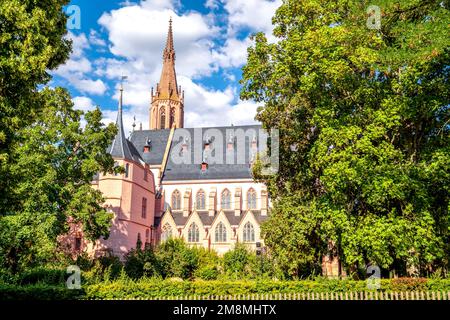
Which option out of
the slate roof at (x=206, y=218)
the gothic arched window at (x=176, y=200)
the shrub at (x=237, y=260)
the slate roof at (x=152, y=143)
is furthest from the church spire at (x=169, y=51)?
the shrub at (x=237, y=260)

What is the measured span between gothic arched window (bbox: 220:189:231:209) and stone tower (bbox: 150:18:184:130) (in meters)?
20.4

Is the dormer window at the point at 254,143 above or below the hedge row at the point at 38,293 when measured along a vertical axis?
above

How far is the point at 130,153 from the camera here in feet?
152

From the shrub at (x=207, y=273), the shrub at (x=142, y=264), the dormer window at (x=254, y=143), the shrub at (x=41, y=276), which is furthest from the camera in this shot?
the dormer window at (x=254, y=143)

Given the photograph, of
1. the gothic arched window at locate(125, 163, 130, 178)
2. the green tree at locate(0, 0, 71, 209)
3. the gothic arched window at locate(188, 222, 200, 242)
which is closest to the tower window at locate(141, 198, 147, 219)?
the gothic arched window at locate(125, 163, 130, 178)

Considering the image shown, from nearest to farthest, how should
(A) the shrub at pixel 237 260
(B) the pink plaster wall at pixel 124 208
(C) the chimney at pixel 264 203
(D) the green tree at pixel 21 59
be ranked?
(D) the green tree at pixel 21 59, (A) the shrub at pixel 237 260, (B) the pink plaster wall at pixel 124 208, (C) the chimney at pixel 264 203

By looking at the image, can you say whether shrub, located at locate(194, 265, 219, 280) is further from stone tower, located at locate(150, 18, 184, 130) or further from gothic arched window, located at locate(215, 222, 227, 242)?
stone tower, located at locate(150, 18, 184, 130)

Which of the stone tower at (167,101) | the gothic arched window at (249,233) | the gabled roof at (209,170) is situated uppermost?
the stone tower at (167,101)

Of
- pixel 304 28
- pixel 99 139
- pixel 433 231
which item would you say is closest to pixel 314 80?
pixel 304 28

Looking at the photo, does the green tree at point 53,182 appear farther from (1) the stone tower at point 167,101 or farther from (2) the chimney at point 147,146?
(1) the stone tower at point 167,101

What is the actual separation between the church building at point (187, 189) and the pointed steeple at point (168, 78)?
43.7 ft

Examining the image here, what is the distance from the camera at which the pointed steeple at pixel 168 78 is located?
73.1m

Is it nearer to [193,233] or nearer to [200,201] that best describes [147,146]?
[200,201]

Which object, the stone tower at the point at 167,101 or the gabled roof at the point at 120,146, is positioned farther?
the stone tower at the point at 167,101
